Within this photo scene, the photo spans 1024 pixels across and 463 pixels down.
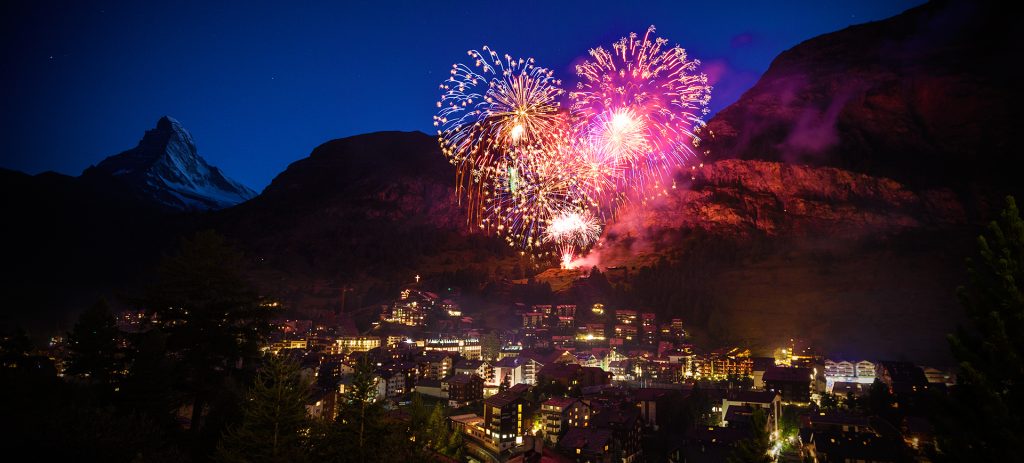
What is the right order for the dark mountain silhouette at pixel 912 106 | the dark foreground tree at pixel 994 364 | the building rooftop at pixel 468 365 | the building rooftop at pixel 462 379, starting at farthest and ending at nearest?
the dark mountain silhouette at pixel 912 106
the building rooftop at pixel 468 365
the building rooftop at pixel 462 379
the dark foreground tree at pixel 994 364

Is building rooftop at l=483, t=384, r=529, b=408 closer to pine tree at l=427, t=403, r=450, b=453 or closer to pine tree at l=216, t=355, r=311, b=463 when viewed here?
pine tree at l=427, t=403, r=450, b=453

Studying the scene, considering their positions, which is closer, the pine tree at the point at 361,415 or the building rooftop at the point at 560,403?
the pine tree at the point at 361,415

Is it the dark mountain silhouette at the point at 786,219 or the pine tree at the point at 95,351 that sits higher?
the dark mountain silhouette at the point at 786,219

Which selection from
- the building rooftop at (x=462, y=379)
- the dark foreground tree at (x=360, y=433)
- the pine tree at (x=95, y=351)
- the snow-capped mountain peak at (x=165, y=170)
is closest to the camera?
the dark foreground tree at (x=360, y=433)

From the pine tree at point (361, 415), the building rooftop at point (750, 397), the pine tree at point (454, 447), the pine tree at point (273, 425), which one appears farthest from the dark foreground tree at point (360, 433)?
the building rooftop at point (750, 397)

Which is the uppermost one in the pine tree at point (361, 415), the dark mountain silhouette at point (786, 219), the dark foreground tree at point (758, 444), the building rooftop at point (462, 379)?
the dark mountain silhouette at point (786, 219)

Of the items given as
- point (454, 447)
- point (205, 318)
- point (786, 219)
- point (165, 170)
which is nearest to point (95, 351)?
point (205, 318)

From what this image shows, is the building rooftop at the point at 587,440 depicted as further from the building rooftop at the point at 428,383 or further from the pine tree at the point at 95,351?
the pine tree at the point at 95,351

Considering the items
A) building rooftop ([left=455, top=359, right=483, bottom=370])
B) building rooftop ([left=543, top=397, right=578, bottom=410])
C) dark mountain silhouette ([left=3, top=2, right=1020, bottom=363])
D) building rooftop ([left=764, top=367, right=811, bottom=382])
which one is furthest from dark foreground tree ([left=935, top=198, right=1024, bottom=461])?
dark mountain silhouette ([left=3, top=2, right=1020, bottom=363])
